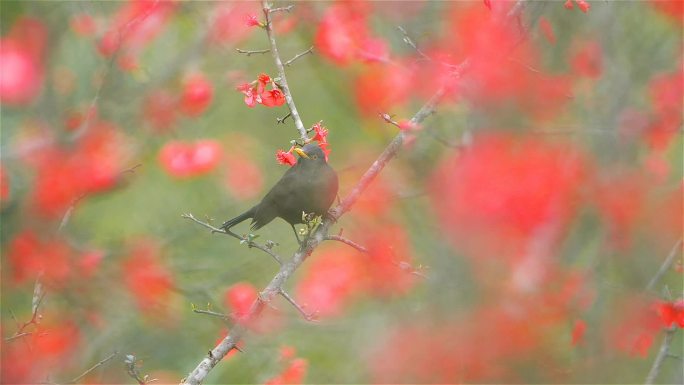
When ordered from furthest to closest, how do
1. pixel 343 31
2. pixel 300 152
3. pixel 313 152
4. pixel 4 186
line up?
pixel 343 31, pixel 4 186, pixel 313 152, pixel 300 152

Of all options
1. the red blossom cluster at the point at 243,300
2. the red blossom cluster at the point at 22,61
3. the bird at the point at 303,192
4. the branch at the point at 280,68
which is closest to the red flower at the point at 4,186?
the red blossom cluster at the point at 22,61

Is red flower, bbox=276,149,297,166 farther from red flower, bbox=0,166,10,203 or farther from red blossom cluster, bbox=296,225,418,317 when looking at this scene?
red flower, bbox=0,166,10,203

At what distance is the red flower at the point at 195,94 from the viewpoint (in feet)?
23.7

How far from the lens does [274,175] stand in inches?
350

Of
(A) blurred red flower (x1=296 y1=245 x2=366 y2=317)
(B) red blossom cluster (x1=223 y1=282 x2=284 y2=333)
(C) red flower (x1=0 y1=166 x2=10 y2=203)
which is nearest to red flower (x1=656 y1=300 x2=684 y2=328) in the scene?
(B) red blossom cluster (x1=223 y1=282 x2=284 y2=333)

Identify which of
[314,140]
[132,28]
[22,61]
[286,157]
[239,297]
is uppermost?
[314,140]

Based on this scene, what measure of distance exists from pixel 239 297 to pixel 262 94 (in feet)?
6.87

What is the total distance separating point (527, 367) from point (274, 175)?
5064 millimetres

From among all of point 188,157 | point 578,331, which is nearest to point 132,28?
point 188,157

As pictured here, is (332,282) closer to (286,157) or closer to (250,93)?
(286,157)

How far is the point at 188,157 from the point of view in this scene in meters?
8.02

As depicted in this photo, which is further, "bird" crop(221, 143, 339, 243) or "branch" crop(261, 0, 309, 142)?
"bird" crop(221, 143, 339, 243)

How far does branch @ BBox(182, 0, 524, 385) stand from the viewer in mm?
3557

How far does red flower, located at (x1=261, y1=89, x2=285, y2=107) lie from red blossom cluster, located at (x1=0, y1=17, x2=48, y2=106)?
5.29 ft
